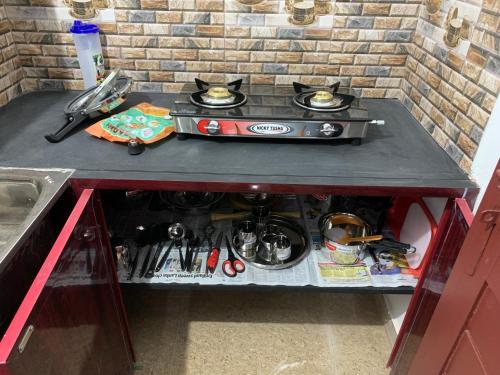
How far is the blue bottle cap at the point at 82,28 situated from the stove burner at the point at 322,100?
2.33 ft

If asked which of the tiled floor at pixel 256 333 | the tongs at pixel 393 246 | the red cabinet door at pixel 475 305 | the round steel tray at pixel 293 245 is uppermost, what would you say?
the red cabinet door at pixel 475 305

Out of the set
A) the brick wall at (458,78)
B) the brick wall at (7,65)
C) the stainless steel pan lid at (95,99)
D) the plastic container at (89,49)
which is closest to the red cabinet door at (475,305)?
the brick wall at (458,78)

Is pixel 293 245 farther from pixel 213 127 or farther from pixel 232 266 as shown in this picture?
pixel 213 127

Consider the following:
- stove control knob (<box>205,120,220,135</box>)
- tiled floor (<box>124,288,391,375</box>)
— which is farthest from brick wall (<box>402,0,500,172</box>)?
tiled floor (<box>124,288,391,375</box>)

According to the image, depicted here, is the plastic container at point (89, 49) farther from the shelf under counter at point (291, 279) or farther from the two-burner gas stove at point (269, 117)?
the shelf under counter at point (291, 279)

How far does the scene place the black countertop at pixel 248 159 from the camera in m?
1.03

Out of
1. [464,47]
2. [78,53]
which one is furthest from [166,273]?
[464,47]

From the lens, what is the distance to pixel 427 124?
1.28 metres

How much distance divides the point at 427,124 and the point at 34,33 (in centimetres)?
136

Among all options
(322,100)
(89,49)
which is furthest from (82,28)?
(322,100)

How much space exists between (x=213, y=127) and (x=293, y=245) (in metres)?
0.54

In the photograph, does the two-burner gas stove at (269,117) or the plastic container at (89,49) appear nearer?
the two-burner gas stove at (269,117)

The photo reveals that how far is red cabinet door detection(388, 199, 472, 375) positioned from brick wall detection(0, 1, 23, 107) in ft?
4.76

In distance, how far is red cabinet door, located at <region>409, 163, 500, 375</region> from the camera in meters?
0.71
